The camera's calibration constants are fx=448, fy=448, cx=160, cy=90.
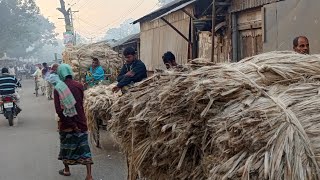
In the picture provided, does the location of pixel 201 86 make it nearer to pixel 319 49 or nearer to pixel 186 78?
pixel 186 78

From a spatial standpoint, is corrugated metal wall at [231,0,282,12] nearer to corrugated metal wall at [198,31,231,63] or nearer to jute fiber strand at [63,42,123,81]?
corrugated metal wall at [198,31,231,63]

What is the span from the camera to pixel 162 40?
46.3 feet

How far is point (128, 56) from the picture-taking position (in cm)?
727

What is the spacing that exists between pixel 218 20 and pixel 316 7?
3.38m

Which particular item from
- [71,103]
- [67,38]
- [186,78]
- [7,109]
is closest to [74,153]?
[71,103]

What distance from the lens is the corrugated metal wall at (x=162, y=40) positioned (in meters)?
11.7

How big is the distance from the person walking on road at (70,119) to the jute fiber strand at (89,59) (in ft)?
24.9

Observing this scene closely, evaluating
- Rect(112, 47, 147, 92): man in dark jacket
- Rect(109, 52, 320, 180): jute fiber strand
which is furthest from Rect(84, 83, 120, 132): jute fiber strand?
Rect(109, 52, 320, 180): jute fiber strand

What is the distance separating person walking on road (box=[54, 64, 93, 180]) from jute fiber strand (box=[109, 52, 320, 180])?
2.28 meters

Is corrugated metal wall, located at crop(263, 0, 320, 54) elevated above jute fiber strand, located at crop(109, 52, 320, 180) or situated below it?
above

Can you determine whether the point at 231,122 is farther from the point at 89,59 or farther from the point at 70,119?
the point at 89,59

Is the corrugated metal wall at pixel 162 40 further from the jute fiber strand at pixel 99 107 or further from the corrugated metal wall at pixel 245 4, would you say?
the jute fiber strand at pixel 99 107

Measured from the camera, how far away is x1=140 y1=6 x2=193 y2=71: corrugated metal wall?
11695mm

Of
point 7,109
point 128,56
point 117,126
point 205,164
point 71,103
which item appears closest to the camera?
point 205,164
